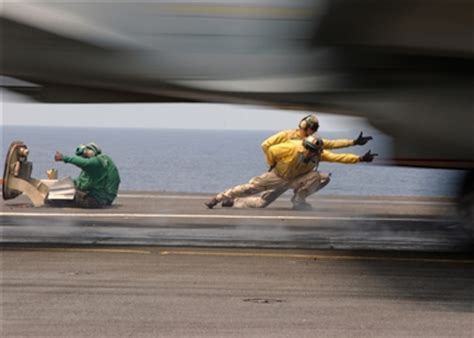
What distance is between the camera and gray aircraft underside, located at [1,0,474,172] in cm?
904

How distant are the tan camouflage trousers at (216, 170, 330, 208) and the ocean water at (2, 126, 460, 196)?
26cm

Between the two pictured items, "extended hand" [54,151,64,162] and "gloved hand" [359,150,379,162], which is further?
"extended hand" [54,151,64,162]

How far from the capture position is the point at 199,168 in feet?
75.4

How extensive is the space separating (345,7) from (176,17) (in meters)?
1.42

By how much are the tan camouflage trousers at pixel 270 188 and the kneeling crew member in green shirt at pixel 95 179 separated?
1.34 m

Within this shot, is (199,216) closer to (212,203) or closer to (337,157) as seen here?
(212,203)

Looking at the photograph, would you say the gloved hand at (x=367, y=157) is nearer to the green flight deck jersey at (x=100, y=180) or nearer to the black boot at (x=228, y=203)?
the black boot at (x=228, y=203)

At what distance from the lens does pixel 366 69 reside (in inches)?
369

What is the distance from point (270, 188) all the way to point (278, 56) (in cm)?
596

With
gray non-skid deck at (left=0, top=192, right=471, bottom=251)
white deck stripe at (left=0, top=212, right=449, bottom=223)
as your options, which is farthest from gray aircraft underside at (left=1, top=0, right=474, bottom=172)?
white deck stripe at (left=0, top=212, right=449, bottom=223)

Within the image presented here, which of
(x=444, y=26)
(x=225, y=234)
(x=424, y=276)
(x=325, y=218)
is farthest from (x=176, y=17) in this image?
(x=325, y=218)

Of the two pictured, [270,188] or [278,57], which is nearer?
[278,57]

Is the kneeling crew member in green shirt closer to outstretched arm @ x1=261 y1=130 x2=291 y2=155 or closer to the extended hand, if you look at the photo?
the extended hand

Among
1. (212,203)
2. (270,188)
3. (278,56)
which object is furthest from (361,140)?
(212,203)
